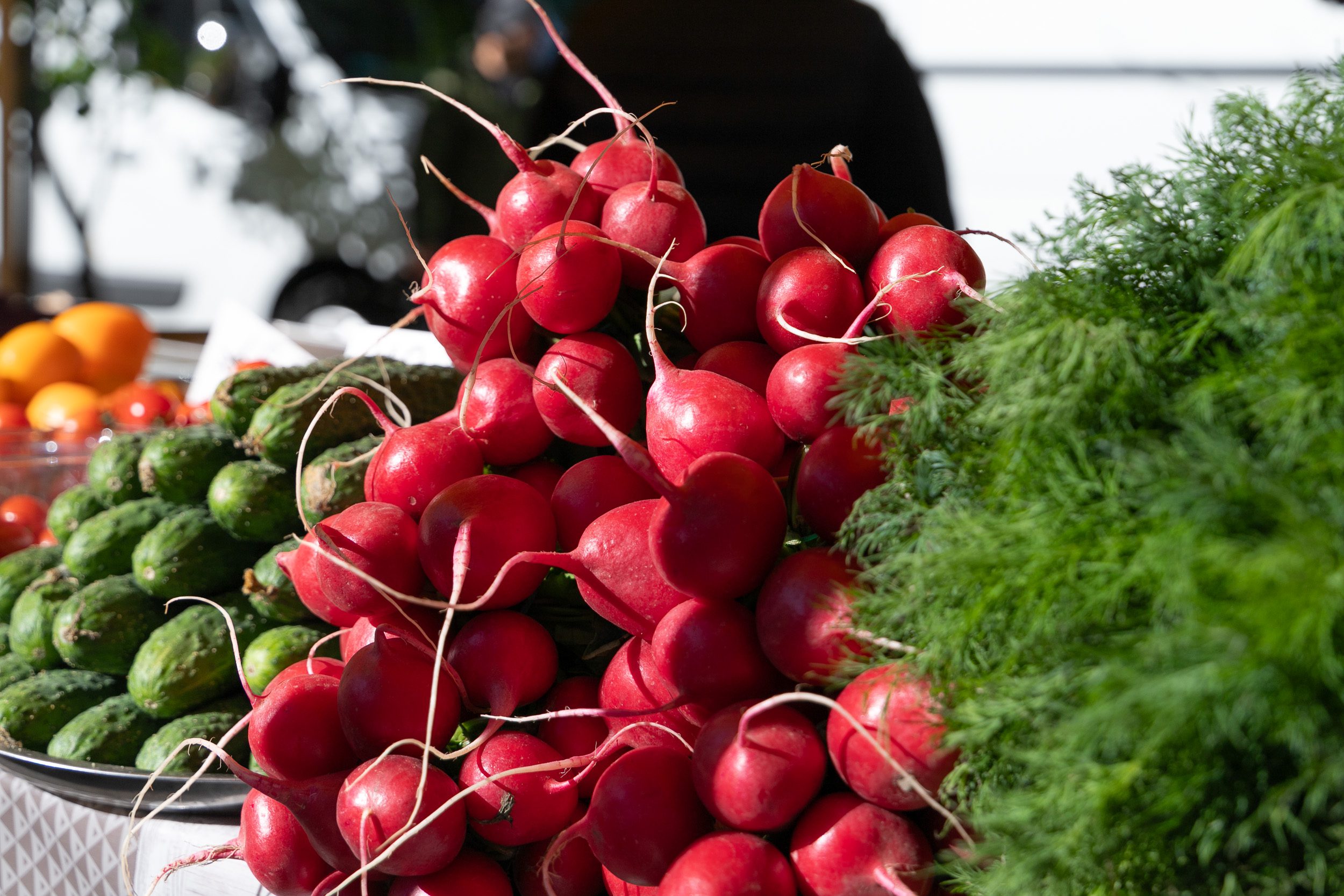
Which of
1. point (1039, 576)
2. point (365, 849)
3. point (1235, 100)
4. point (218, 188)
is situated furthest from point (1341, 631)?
point (218, 188)

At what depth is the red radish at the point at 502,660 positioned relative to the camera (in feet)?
2.15

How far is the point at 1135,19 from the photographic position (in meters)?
3.85

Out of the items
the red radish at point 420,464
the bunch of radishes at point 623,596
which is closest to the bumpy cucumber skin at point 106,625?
the bunch of radishes at point 623,596

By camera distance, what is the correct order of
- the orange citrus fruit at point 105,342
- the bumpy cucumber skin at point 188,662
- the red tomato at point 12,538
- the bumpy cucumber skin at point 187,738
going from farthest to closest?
the orange citrus fruit at point 105,342 < the red tomato at point 12,538 < the bumpy cucumber skin at point 188,662 < the bumpy cucumber skin at point 187,738

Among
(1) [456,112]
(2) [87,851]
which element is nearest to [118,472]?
(2) [87,851]

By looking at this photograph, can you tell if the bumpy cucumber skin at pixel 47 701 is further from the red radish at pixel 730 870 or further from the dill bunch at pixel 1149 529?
the dill bunch at pixel 1149 529

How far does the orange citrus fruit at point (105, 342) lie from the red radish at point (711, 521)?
2040 mm

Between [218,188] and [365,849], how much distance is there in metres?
7.15

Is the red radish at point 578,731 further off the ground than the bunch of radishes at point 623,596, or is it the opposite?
the bunch of radishes at point 623,596

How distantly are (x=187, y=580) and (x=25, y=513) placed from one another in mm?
734

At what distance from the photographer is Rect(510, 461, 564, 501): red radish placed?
2.51 feet

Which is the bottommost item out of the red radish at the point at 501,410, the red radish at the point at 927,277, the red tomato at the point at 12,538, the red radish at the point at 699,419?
the red tomato at the point at 12,538

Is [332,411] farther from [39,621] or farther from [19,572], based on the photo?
[19,572]

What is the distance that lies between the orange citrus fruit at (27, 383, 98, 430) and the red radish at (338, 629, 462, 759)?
150cm
